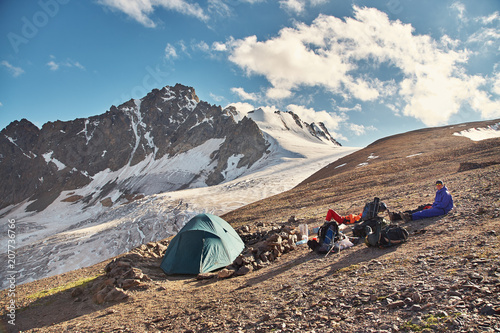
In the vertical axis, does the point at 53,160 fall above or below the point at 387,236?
above

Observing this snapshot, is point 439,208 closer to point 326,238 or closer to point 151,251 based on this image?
point 326,238

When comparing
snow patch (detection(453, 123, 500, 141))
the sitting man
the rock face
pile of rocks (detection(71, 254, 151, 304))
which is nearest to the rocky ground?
pile of rocks (detection(71, 254, 151, 304))

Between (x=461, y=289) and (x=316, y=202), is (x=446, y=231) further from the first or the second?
(x=316, y=202)

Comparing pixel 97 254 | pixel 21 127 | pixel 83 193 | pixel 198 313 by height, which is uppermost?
pixel 21 127

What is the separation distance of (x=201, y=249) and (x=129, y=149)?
13185 centimetres

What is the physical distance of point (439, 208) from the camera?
30.4 feet

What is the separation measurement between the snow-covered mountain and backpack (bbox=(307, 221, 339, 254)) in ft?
99.6

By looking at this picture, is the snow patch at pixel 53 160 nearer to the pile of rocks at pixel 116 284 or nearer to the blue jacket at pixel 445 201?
the pile of rocks at pixel 116 284

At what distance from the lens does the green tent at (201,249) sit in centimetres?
1088

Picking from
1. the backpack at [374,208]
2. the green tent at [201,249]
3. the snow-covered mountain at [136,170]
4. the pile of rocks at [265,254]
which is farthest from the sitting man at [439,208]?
the snow-covered mountain at [136,170]

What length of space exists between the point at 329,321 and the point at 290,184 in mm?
44774

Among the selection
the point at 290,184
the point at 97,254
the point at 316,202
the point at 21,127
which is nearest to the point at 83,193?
the point at 21,127

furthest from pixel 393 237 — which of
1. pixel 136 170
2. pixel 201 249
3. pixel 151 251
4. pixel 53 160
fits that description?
pixel 53 160

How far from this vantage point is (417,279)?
16.6 feet
